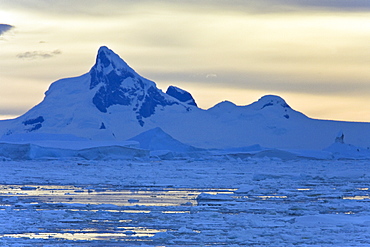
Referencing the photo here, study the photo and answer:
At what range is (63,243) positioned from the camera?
9.69 metres

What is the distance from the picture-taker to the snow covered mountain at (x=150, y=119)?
113 metres

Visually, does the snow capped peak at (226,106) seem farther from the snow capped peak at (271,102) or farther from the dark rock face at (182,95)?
the dark rock face at (182,95)

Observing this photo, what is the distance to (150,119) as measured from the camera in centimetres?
12862

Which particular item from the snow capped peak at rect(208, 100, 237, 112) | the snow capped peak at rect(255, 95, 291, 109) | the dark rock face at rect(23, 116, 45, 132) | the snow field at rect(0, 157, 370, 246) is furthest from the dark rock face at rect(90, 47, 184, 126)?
the snow field at rect(0, 157, 370, 246)

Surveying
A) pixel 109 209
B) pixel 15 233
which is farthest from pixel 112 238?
pixel 109 209

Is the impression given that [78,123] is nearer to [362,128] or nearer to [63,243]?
[362,128]

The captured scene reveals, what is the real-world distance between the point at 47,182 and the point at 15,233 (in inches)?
497

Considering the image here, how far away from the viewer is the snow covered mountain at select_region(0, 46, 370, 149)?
11306 cm

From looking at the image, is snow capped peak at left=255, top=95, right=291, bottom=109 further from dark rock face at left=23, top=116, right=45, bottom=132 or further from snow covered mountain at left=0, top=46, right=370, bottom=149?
dark rock face at left=23, top=116, right=45, bottom=132

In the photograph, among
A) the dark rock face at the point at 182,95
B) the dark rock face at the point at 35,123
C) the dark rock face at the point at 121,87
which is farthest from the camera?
the dark rock face at the point at 182,95

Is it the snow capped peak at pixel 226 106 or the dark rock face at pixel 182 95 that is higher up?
the dark rock face at pixel 182 95

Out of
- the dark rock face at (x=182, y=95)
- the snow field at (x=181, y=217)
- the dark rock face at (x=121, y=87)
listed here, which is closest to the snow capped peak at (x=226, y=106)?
the dark rock face at (x=121, y=87)

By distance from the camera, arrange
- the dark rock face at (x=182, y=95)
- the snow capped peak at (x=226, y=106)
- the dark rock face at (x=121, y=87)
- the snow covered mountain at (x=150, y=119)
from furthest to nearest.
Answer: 1. the dark rock face at (x=182, y=95)
2. the dark rock face at (x=121, y=87)
3. the snow capped peak at (x=226, y=106)
4. the snow covered mountain at (x=150, y=119)

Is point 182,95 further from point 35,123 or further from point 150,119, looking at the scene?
point 35,123
